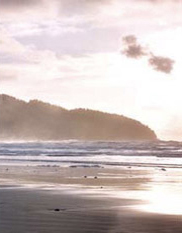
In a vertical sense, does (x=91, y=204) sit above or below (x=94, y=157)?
below

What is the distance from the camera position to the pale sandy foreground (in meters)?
13.7

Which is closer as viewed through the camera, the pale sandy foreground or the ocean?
the pale sandy foreground

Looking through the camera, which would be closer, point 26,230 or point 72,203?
point 26,230

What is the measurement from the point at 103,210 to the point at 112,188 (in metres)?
6.27

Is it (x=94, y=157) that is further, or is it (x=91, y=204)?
(x=94, y=157)

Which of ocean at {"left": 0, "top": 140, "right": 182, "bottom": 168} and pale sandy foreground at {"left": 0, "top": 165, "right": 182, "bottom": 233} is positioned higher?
ocean at {"left": 0, "top": 140, "right": 182, "bottom": 168}

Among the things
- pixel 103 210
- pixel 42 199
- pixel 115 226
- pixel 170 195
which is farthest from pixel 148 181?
pixel 115 226

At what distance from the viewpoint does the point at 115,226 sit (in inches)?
541

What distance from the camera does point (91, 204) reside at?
17.8 meters

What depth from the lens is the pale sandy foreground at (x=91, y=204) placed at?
13.7 meters

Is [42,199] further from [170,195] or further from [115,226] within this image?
[115,226]

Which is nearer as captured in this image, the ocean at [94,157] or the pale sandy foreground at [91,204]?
the pale sandy foreground at [91,204]

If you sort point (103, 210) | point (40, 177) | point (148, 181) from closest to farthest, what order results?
point (103, 210)
point (148, 181)
point (40, 177)

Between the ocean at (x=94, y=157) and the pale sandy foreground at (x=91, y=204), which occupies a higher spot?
the ocean at (x=94, y=157)
